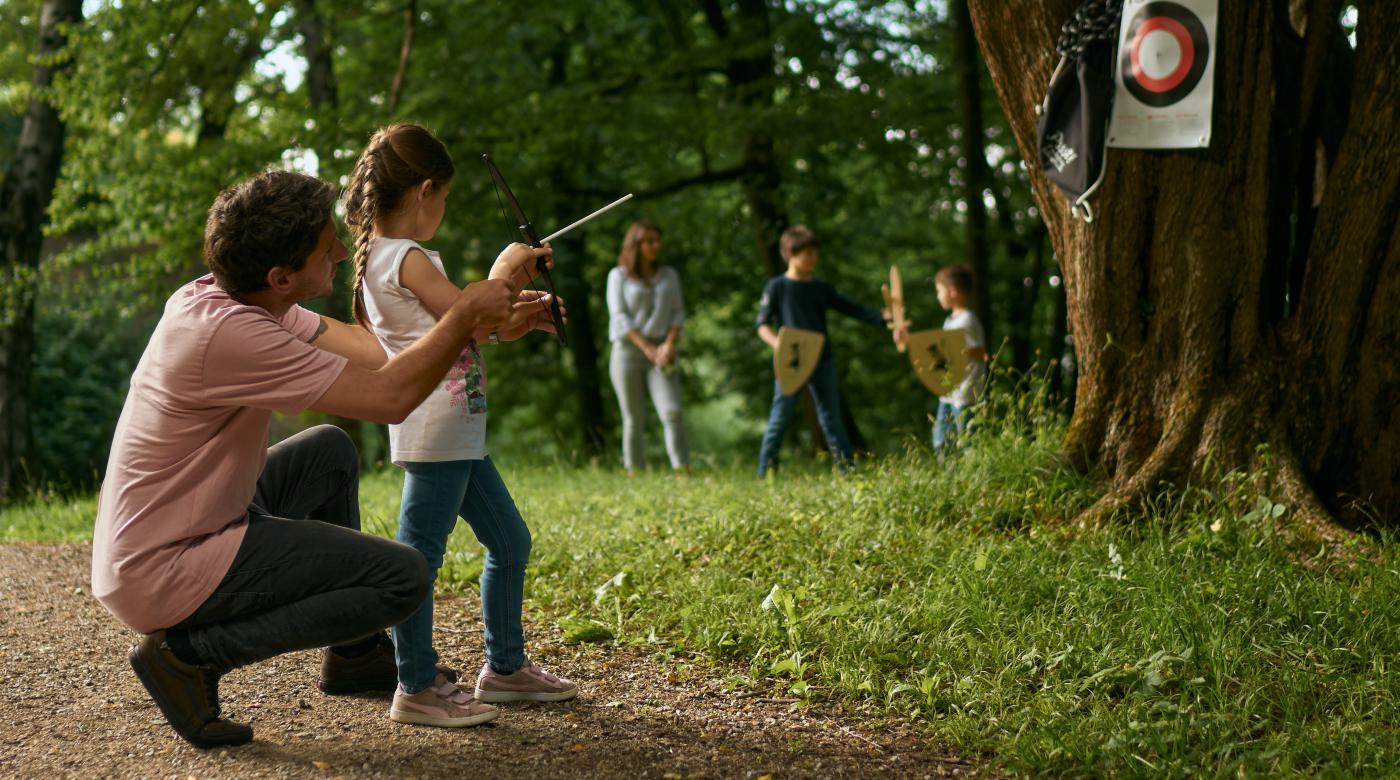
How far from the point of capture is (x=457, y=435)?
10.9ft

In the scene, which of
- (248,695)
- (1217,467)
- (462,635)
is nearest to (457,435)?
(248,695)

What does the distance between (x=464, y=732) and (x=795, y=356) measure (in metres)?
5.08

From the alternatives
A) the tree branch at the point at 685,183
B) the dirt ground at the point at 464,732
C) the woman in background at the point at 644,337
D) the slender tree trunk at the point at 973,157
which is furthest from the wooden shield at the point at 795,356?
the tree branch at the point at 685,183

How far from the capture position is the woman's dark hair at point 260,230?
3.03 m

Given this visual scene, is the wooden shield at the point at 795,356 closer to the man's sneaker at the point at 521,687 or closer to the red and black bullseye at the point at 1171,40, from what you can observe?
the red and black bullseye at the point at 1171,40

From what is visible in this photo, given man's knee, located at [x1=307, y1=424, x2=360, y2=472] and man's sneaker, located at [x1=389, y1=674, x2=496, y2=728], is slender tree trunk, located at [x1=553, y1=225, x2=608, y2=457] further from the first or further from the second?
man's sneaker, located at [x1=389, y1=674, x2=496, y2=728]

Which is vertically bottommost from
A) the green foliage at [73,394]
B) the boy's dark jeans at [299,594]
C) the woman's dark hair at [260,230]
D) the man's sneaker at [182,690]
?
the green foliage at [73,394]

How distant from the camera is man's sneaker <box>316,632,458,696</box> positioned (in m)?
3.77

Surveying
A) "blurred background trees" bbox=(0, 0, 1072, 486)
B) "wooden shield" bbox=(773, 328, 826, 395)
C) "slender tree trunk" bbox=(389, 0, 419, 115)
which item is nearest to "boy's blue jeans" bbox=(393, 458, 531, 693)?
"wooden shield" bbox=(773, 328, 826, 395)

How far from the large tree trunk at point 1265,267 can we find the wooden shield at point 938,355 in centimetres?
226

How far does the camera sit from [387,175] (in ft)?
10.9

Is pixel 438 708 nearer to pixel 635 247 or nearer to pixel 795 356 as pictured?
pixel 795 356

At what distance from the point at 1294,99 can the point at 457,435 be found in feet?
12.7

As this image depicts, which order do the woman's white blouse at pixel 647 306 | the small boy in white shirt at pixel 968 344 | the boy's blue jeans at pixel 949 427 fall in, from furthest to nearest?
the woman's white blouse at pixel 647 306 → the small boy in white shirt at pixel 968 344 → the boy's blue jeans at pixel 949 427
